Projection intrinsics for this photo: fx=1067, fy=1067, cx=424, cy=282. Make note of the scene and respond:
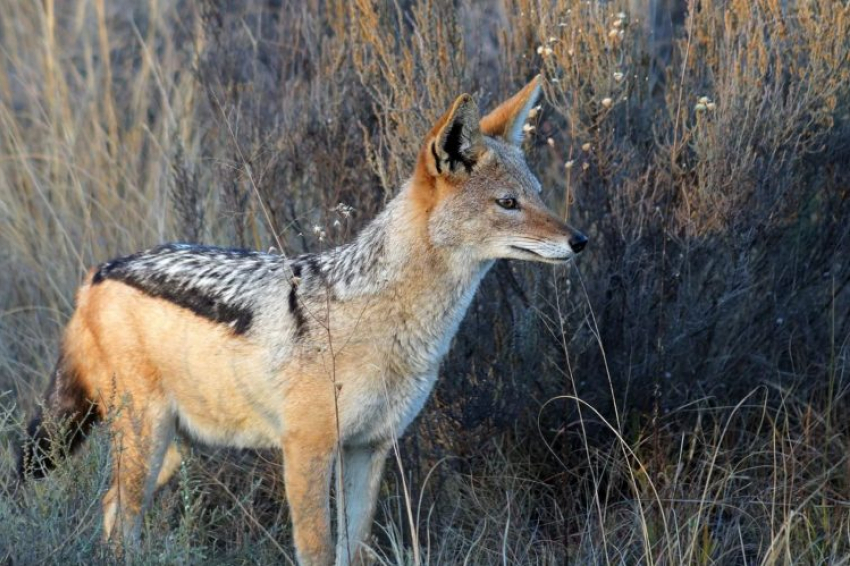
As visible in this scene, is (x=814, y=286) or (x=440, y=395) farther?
(x=814, y=286)

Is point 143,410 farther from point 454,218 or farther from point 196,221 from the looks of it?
point 196,221

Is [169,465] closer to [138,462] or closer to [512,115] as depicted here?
[138,462]

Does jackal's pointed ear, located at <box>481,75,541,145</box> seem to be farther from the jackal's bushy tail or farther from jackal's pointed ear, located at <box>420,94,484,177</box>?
the jackal's bushy tail

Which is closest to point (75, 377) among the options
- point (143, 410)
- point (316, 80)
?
point (143, 410)

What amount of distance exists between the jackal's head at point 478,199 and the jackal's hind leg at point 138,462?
148cm

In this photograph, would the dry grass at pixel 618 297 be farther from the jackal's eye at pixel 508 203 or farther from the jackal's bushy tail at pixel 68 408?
the jackal's eye at pixel 508 203

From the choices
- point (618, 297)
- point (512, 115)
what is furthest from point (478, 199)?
point (618, 297)

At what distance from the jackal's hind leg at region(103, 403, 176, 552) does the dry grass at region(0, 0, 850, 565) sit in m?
0.16

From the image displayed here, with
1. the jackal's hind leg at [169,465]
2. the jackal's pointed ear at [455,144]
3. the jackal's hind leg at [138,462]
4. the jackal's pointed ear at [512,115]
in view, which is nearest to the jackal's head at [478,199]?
the jackal's pointed ear at [455,144]

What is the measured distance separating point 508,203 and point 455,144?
1.03 ft

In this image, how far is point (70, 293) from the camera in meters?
6.79

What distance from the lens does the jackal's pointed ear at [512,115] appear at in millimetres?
4457

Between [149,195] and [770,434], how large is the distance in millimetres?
4399

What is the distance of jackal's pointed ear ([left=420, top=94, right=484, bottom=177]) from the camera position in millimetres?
4110
